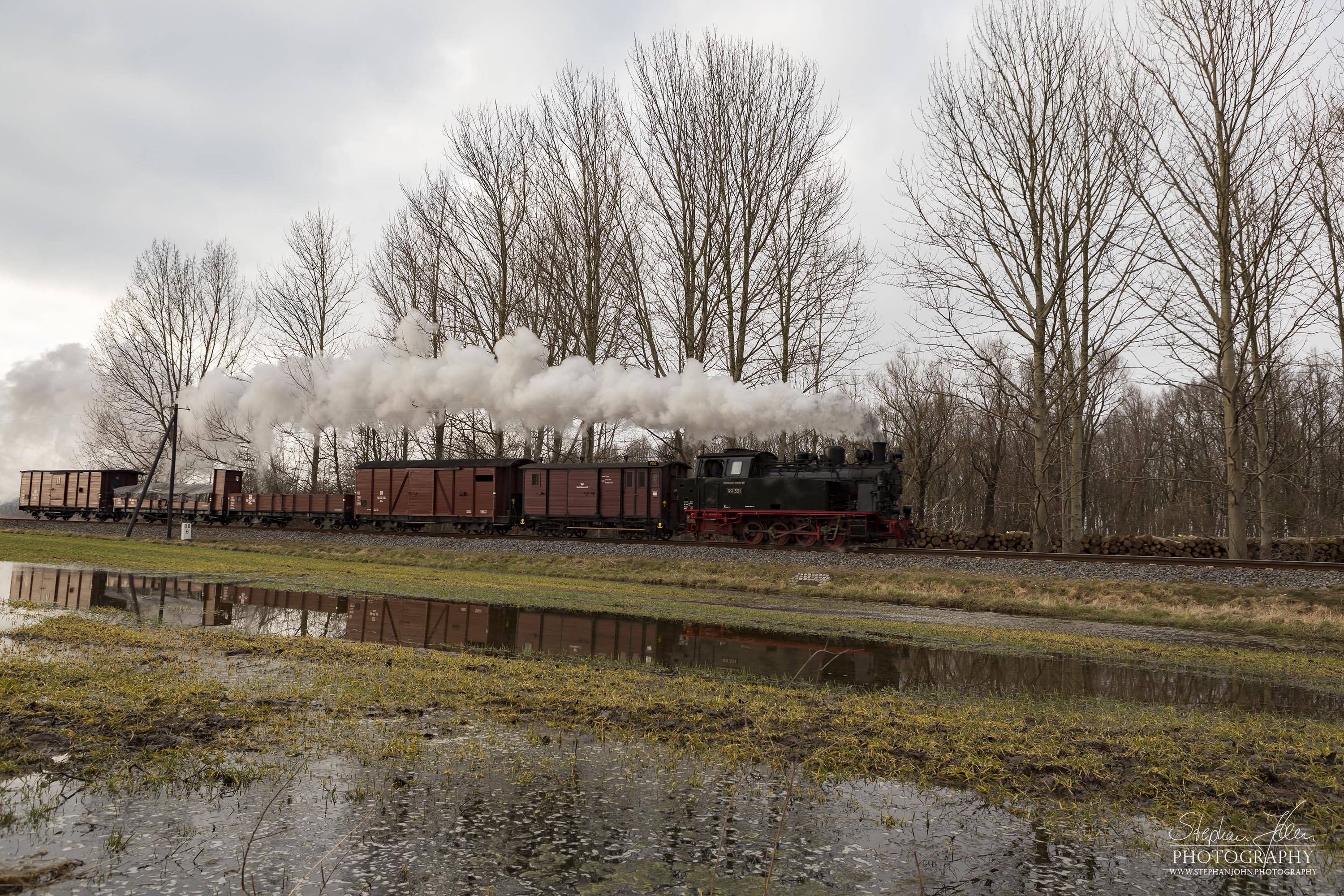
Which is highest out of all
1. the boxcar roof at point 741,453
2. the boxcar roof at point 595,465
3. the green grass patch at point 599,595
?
the boxcar roof at point 741,453

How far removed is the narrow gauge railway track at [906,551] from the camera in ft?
59.2

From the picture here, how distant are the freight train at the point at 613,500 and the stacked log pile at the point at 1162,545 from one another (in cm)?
326

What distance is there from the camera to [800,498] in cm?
2511

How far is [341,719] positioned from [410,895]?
127 inches

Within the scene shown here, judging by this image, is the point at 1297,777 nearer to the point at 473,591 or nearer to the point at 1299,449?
the point at 473,591

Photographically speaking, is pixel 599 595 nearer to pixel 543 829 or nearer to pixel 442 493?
pixel 543 829

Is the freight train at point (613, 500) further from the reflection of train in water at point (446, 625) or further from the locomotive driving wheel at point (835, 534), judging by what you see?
the reflection of train in water at point (446, 625)

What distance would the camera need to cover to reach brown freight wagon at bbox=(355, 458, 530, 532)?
31734 millimetres

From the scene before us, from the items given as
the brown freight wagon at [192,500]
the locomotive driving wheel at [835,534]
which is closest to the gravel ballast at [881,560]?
the locomotive driving wheel at [835,534]

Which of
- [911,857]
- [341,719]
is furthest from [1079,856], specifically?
[341,719]

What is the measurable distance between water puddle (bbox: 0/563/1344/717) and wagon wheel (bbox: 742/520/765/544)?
12.5 meters

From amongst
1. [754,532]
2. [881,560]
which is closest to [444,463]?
[754,532]

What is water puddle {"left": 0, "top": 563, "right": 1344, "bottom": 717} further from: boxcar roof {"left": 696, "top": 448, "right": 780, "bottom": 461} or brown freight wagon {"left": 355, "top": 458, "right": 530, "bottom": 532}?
brown freight wagon {"left": 355, "top": 458, "right": 530, "bottom": 532}

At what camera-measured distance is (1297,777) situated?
18.8 ft
